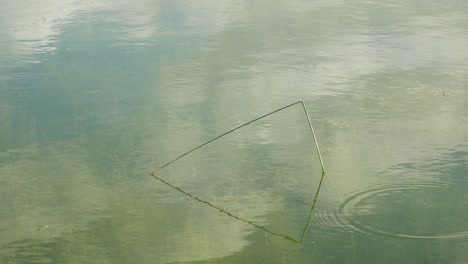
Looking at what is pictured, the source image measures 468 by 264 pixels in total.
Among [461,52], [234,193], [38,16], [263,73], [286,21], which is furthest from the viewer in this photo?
[38,16]

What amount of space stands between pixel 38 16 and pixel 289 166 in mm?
3552

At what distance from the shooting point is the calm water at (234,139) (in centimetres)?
271

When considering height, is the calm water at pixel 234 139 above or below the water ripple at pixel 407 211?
below

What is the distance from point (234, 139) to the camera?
357cm

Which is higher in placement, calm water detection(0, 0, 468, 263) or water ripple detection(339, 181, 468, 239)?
water ripple detection(339, 181, 468, 239)

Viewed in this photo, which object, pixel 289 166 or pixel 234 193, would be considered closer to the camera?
pixel 234 193

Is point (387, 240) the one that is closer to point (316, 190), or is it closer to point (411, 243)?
point (411, 243)

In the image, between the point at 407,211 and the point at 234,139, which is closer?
the point at 407,211

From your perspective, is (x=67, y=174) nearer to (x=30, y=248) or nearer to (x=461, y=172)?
(x=30, y=248)

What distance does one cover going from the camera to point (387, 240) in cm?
266

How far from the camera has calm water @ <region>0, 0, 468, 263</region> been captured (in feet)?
8.87

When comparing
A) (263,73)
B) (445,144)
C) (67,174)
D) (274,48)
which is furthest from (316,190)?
(274,48)

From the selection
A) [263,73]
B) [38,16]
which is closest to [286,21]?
[263,73]

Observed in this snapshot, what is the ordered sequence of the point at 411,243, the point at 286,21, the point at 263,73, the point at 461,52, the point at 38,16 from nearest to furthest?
1. the point at 411,243
2. the point at 263,73
3. the point at 461,52
4. the point at 286,21
5. the point at 38,16
